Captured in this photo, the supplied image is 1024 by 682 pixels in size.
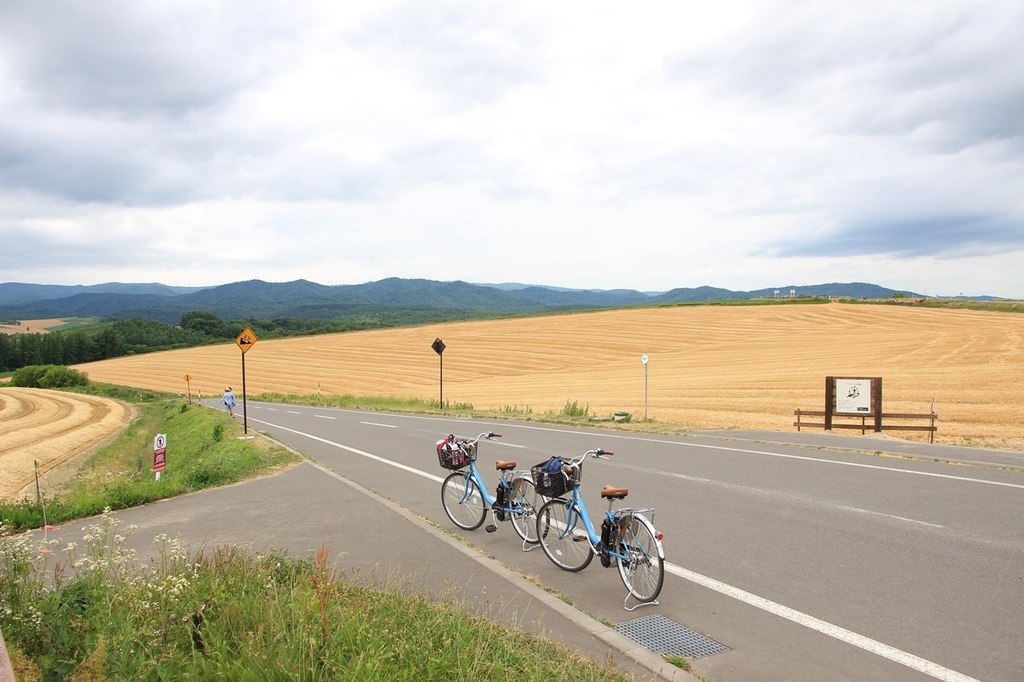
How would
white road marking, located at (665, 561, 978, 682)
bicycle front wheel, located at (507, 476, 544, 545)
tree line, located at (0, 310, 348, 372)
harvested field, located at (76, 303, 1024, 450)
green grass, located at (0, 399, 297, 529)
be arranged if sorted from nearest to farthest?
white road marking, located at (665, 561, 978, 682) < bicycle front wheel, located at (507, 476, 544, 545) < green grass, located at (0, 399, 297, 529) < harvested field, located at (76, 303, 1024, 450) < tree line, located at (0, 310, 348, 372)

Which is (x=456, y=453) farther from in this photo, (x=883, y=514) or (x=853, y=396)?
(x=853, y=396)

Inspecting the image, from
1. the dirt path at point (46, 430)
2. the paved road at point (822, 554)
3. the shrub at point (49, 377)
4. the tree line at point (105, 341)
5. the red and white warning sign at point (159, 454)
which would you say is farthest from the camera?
the tree line at point (105, 341)

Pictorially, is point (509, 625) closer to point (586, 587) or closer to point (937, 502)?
point (586, 587)

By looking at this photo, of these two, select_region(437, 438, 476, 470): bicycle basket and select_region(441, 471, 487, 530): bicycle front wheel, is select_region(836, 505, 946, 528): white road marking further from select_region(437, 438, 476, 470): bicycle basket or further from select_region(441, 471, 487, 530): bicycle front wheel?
select_region(437, 438, 476, 470): bicycle basket

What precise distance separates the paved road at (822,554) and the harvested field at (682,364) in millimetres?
6672

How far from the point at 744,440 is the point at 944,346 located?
3567 cm

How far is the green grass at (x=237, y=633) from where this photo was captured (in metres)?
3.81

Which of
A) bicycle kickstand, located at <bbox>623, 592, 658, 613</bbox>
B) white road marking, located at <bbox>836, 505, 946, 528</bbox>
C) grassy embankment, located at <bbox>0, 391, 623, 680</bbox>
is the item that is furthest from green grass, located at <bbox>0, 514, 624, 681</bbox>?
white road marking, located at <bbox>836, 505, 946, 528</bbox>

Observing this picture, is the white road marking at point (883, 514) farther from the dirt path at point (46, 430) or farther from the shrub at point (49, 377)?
the shrub at point (49, 377)

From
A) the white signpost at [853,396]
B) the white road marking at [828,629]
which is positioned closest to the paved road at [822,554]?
the white road marking at [828,629]

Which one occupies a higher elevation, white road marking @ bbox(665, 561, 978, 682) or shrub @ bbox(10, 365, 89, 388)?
white road marking @ bbox(665, 561, 978, 682)

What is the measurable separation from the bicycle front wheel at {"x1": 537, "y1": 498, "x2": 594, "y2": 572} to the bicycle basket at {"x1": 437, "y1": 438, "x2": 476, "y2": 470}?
1.47m

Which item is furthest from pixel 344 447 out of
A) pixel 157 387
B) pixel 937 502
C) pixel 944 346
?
pixel 157 387

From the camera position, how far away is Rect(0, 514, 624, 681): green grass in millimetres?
3814
